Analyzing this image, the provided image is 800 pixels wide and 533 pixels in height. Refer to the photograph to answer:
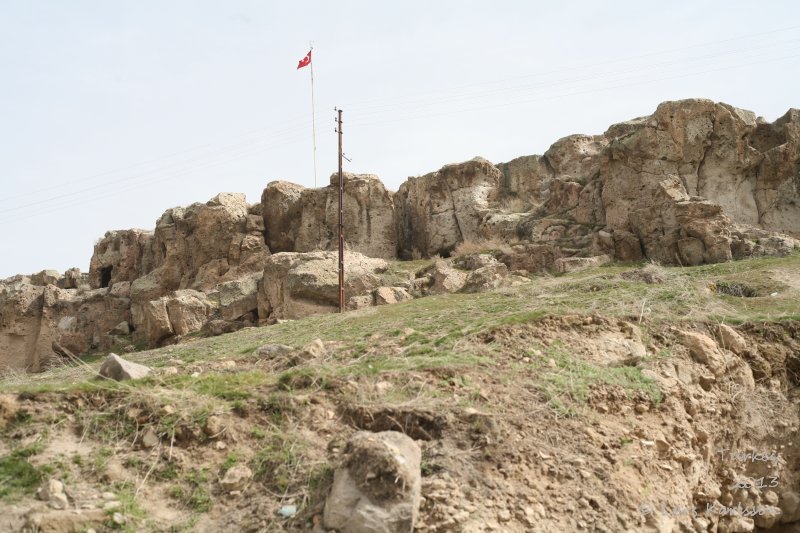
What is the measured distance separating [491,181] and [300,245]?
20.0 ft

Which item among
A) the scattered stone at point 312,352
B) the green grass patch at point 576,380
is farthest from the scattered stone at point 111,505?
the green grass patch at point 576,380

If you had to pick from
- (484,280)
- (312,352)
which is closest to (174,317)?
(484,280)

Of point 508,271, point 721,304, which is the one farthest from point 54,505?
point 508,271

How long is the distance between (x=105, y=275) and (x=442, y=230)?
1277 cm

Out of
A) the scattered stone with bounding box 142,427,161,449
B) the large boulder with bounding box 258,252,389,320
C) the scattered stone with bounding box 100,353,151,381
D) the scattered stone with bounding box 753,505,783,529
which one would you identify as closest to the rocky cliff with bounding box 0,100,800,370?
the large boulder with bounding box 258,252,389,320

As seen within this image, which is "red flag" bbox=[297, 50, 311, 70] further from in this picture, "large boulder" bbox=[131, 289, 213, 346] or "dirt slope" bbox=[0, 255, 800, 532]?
"dirt slope" bbox=[0, 255, 800, 532]

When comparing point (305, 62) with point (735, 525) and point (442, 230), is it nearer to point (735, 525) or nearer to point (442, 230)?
point (442, 230)

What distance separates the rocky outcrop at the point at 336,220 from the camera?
22375mm

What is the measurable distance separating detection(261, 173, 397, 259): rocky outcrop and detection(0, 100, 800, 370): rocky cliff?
0.04 metres

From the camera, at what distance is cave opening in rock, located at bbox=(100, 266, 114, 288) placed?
2633 centimetres

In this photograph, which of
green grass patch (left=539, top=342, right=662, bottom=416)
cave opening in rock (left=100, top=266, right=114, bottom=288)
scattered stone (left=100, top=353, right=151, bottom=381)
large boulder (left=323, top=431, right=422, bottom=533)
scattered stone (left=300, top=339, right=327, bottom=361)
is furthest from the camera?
cave opening in rock (left=100, top=266, right=114, bottom=288)

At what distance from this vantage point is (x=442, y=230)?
72.1ft

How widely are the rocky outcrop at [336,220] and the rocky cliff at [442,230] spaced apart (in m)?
0.04

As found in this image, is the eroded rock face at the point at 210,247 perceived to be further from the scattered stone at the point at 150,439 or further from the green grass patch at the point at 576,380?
the scattered stone at the point at 150,439
